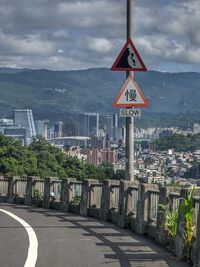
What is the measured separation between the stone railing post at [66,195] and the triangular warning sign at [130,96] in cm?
517

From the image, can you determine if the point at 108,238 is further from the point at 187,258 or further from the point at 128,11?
the point at 128,11

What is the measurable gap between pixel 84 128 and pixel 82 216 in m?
181

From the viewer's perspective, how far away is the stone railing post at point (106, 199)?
613 inches

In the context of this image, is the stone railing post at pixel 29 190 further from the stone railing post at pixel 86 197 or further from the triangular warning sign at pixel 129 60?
the triangular warning sign at pixel 129 60

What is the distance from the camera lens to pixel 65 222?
50.8ft

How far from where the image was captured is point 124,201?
14.2 metres

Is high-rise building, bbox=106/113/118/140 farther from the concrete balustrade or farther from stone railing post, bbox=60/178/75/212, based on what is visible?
stone railing post, bbox=60/178/75/212

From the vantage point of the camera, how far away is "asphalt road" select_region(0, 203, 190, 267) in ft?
32.4

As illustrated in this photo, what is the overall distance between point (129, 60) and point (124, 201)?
2.83m

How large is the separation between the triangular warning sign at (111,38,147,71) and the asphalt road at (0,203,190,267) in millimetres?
3213

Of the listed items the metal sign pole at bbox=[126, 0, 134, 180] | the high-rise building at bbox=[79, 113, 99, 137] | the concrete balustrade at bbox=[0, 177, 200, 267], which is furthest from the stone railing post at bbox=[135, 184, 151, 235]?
the high-rise building at bbox=[79, 113, 99, 137]

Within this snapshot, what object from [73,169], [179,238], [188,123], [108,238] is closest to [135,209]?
[108,238]

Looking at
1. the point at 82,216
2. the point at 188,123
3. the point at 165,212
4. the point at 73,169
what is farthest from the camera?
the point at 188,123

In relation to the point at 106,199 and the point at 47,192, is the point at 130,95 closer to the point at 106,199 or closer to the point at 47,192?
the point at 106,199
